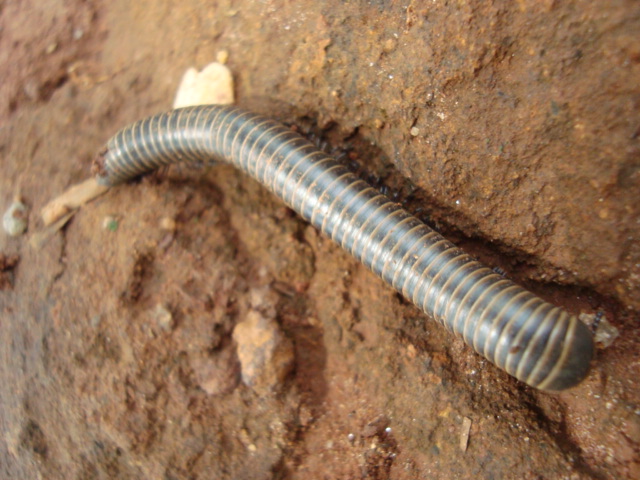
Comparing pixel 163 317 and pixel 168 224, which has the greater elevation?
pixel 168 224

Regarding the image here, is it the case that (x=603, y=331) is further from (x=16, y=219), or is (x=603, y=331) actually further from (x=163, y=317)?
(x=16, y=219)

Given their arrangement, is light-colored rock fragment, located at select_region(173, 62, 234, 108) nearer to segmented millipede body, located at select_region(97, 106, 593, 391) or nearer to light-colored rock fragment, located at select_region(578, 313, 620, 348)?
segmented millipede body, located at select_region(97, 106, 593, 391)

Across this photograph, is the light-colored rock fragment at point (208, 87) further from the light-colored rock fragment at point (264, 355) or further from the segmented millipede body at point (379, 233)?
the light-colored rock fragment at point (264, 355)

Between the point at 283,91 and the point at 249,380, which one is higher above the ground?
the point at 283,91

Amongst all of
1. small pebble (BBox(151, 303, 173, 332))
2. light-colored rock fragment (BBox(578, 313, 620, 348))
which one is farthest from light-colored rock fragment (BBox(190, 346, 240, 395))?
light-colored rock fragment (BBox(578, 313, 620, 348))

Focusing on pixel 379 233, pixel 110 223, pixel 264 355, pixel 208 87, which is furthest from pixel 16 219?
pixel 379 233

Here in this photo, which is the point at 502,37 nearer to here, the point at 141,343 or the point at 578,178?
the point at 578,178

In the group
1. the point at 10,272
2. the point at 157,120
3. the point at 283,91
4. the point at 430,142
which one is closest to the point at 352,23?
the point at 283,91
